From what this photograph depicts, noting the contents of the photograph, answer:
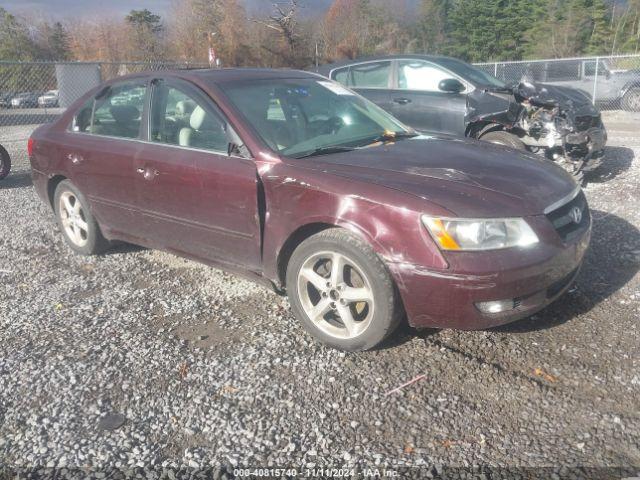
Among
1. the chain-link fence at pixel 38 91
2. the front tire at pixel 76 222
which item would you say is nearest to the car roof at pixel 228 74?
the front tire at pixel 76 222

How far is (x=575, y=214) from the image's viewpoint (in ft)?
11.5

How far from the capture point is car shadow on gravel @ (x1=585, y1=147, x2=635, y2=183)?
738 cm

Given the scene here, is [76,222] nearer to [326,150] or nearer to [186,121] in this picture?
[186,121]

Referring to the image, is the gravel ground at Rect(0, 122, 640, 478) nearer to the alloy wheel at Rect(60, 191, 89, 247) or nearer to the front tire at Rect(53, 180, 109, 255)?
the front tire at Rect(53, 180, 109, 255)

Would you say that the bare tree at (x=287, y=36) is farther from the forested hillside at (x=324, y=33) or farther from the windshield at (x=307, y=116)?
the windshield at (x=307, y=116)

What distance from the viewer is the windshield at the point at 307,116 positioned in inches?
150

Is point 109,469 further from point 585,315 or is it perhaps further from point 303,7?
point 303,7

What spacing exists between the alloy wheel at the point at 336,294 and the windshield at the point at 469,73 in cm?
516

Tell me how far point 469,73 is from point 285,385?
20.0 ft

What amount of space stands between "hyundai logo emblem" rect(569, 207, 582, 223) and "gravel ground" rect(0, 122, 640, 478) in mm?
647

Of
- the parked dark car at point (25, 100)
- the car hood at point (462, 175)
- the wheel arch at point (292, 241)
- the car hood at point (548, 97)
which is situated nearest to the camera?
the car hood at point (462, 175)

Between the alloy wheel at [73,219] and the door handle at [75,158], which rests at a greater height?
the door handle at [75,158]

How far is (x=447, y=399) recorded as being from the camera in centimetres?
291

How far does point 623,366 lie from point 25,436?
308 cm
